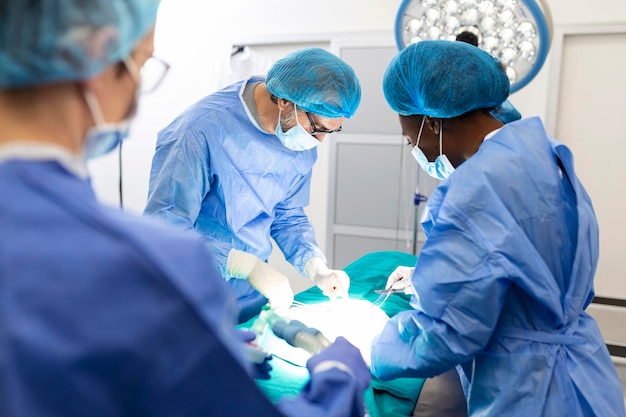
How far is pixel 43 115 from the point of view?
52 cm

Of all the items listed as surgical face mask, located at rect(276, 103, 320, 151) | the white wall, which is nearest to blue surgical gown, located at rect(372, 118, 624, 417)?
surgical face mask, located at rect(276, 103, 320, 151)

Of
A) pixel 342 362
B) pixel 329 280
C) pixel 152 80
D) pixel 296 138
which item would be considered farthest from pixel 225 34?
pixel 342 362

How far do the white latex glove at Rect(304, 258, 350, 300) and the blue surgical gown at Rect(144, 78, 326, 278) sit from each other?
0.23 feet

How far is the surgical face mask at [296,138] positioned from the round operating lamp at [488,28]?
0.66 meters

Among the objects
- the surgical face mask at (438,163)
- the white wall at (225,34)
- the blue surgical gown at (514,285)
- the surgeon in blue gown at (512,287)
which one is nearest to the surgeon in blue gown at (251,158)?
the surgical face mask at (438,163)

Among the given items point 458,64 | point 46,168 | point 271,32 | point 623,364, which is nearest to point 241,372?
point 46,168

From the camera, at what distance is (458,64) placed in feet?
4.09

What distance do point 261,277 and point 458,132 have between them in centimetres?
83

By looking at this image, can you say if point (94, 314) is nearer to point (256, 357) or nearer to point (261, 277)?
point (256, 357)

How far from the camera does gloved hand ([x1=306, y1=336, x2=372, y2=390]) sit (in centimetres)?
79

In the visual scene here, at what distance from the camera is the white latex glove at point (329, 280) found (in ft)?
6.07

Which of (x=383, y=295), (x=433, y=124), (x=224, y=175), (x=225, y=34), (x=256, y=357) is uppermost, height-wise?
(x=225, y=34)

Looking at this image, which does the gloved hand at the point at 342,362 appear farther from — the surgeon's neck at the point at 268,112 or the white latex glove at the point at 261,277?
the surgeon's neck at the point at 268,112

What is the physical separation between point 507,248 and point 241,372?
0.71 metres
